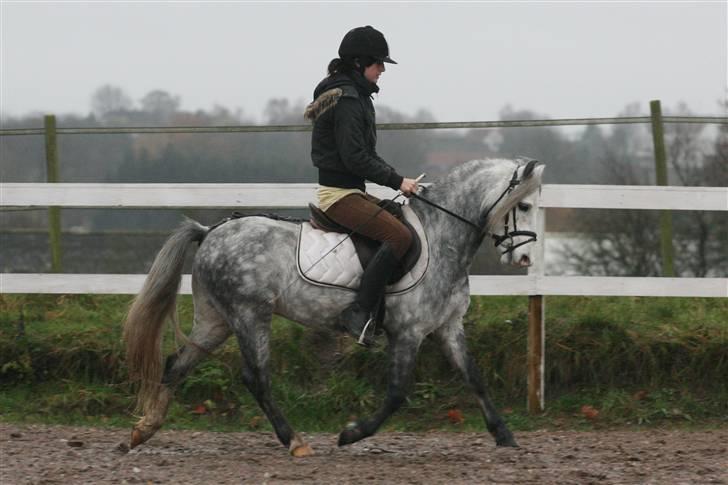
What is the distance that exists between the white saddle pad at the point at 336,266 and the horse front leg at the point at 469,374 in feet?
1.55

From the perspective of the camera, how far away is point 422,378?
27.3ft

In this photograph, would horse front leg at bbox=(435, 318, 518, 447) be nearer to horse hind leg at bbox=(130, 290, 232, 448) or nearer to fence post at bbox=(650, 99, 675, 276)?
horse hind leg at bbox=(130, 290, 232, 448)

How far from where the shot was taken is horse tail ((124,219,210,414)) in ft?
22.6

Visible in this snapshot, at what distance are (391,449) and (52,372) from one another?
295cm

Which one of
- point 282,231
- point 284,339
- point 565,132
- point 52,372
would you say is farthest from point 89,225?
point 565,132

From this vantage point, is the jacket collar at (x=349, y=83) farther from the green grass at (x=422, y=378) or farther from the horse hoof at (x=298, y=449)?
the green grass at (x=422, y=378)

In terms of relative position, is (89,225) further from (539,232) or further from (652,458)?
(652,458)

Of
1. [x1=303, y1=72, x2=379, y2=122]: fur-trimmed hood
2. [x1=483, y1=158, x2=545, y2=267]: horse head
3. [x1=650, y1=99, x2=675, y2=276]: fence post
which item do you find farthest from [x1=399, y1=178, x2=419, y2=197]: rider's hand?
[x1=650, y1=99, x2=675, y2=276]: fence post

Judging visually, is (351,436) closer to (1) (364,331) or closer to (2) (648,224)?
(1) (364,331)

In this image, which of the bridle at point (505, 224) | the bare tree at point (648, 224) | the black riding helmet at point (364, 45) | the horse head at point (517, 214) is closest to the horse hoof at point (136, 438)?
the bridle at point (505, 224)

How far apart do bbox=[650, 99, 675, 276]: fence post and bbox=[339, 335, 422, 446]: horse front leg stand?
14.3 ft

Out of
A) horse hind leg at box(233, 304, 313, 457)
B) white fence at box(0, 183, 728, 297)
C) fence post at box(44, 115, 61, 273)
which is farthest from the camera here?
fence post at box(44, 115, 61, 273)

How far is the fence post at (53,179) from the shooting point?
10.0 meters

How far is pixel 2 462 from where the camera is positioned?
6.43m
